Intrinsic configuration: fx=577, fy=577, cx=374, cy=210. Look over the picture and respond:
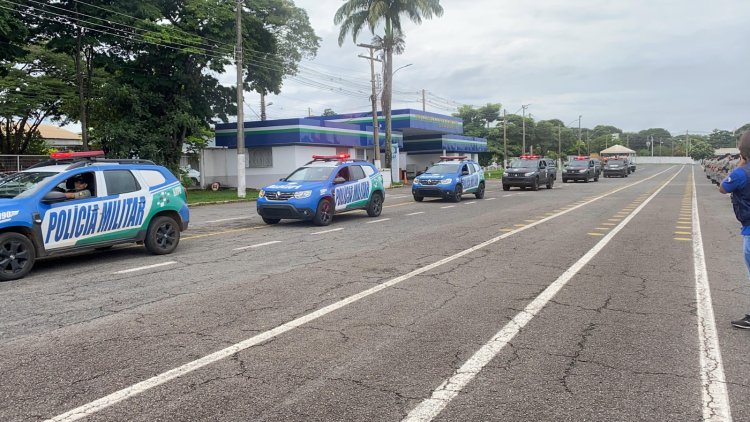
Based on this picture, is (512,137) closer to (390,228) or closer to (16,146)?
(16,146)

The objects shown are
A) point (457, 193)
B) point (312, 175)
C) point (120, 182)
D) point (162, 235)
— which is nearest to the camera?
point (120, 182)

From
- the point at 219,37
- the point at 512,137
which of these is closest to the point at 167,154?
the point at 219,37

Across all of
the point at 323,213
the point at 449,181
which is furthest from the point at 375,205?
the point at 449,181

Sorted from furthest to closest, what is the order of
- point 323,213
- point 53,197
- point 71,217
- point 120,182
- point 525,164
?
point 525,164
point 323,213
point 120,182
point 71,217
point 53,197

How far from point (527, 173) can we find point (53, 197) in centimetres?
2468

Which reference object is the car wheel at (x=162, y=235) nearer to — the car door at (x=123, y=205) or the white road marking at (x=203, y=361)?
the car door at (x=123, y=205)

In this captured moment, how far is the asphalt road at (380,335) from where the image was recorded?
3799 millimetres

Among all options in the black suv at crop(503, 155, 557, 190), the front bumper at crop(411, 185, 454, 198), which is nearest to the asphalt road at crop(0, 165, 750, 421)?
the front bumper at crop(411, 185, 454, 198)

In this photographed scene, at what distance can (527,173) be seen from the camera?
29.5 m

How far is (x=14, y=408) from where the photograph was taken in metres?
3.69

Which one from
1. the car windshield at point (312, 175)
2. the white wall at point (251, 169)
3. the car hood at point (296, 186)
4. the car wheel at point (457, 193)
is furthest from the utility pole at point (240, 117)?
the car hood at point (296, 186)

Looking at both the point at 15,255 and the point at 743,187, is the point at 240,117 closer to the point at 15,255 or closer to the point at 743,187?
the point at 15,255

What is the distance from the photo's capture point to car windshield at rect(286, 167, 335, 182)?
48.8 feet

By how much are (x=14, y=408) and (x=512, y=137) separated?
86792 millimetres
